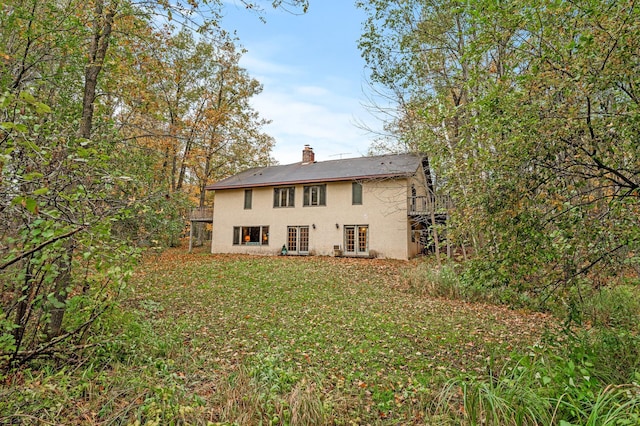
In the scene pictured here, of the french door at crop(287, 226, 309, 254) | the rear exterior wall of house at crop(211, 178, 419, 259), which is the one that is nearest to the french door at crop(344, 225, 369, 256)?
the rear exterior wall of house at crop(211, 178, 419, 259)

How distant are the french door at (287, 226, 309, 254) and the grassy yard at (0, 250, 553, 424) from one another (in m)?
9.38

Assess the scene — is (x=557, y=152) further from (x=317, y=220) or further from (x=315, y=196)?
(x=315, y=196)

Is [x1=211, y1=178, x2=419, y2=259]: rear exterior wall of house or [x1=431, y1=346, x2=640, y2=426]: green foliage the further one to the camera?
[x1=211, y1=178, x2=419, y2=259]: rear exterior wall of house

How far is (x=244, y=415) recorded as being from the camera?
3.22 metres

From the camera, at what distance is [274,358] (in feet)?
15.2

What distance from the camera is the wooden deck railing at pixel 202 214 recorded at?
23062 millimetres

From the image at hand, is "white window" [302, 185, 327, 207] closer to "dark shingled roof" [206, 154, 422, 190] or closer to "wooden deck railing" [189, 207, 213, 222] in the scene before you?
"dark shingled roof" [206, 154, 422, 190]

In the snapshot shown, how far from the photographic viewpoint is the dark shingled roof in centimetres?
1786

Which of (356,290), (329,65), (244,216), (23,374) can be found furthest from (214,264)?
(23,374)

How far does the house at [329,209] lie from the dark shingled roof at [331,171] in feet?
0.17

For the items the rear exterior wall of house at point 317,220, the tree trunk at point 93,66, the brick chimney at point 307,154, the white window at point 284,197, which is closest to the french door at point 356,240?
the rear exterior wall of house at point 317,220

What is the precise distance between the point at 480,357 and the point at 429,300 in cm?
413

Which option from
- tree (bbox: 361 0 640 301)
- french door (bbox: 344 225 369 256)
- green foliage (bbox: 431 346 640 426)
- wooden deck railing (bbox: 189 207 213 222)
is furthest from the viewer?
wooden deck railing (bbox: 189 207 213 222)

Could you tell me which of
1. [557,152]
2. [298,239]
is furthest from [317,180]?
[557,152]
